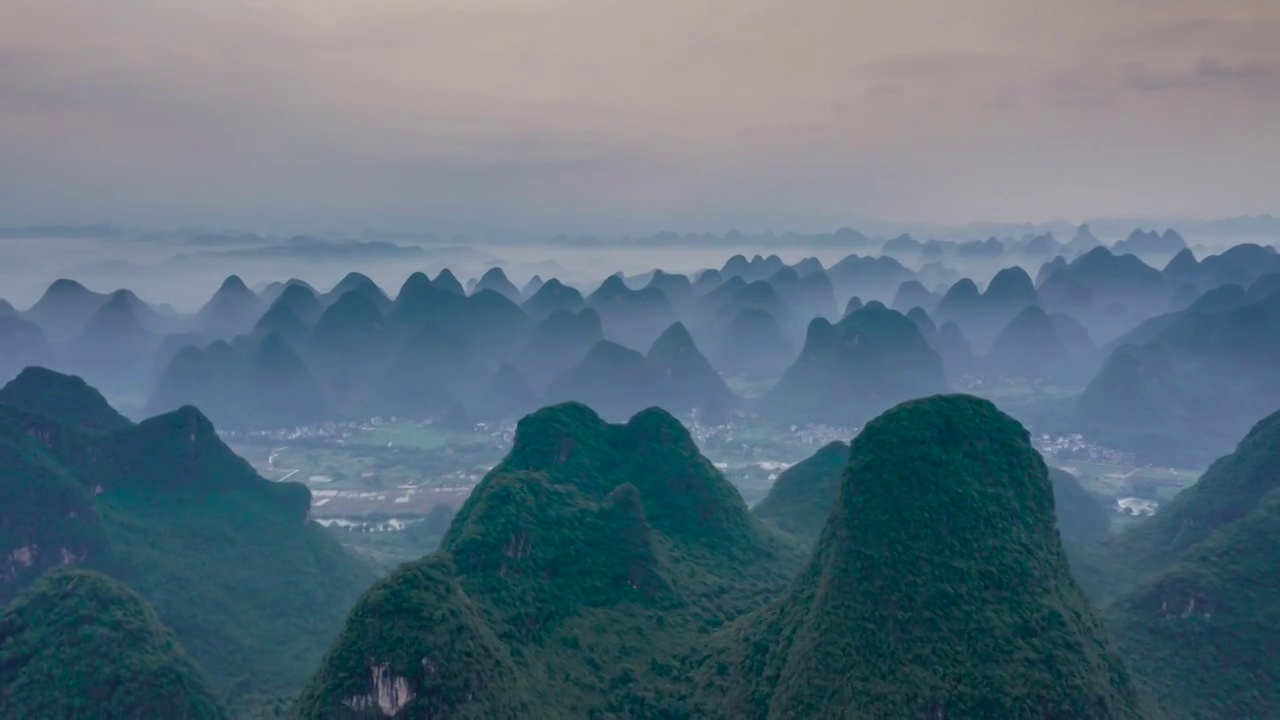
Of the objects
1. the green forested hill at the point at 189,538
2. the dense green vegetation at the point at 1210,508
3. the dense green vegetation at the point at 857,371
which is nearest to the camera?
the green forested hill at the point at 189,538

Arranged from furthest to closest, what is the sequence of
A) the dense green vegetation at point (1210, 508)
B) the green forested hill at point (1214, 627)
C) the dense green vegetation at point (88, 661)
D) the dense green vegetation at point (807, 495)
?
the dense green vegetation at point (807, 495)
the dense green vegetation at point (1210, 508)
the green forested hill at point (1214, 627)
the dense green vegetation at point (88, 661)

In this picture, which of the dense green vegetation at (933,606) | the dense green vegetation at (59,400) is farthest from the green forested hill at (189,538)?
the dense green vegetation at (933,606)

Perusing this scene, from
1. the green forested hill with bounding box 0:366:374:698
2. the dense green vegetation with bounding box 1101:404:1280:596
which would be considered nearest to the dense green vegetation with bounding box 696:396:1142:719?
the dense green vegetation with bounding box 1101:404:1280:596

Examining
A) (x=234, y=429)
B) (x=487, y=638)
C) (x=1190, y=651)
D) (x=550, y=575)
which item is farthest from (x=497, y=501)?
(x=234, y=429)

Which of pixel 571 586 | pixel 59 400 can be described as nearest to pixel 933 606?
pixel 571 586

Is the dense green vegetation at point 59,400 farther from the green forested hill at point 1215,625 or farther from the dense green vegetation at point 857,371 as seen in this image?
the dense green vegetation at point 857,371

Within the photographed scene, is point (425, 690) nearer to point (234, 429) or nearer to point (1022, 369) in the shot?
point (234, 429)

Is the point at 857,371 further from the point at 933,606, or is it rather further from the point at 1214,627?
the point at 933,606
